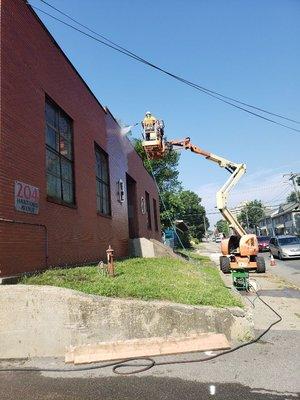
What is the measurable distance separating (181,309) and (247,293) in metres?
6.01

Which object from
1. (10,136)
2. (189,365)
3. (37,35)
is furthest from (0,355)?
(37,35)

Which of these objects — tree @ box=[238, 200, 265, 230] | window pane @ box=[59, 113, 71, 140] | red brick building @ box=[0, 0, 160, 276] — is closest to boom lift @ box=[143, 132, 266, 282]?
red brick building @ box=[0, 0, 160, 276]

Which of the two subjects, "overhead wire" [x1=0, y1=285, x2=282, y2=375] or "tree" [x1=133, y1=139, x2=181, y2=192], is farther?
"tree" [x1=133, y1=139, x2=181, y2=192]

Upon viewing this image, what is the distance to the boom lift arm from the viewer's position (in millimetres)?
21797

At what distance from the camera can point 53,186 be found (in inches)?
395

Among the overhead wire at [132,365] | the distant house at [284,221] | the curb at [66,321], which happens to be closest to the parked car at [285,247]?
the curb at [66,321]

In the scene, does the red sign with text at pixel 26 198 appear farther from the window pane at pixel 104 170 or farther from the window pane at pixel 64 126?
the window pane at pixel 104 170

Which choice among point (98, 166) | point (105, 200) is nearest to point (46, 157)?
point (98, 166)

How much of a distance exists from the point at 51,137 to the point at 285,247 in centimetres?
2173

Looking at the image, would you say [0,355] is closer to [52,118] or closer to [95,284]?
[95,284]

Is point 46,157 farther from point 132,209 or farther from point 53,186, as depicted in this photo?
point 132,209

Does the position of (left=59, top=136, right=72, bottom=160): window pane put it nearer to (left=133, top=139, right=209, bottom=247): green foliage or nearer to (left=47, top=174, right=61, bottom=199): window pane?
(left=47, top=174, right=61, bottom=199): window pane

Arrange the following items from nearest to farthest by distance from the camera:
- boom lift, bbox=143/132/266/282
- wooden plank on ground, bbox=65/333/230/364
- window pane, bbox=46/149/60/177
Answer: wooden plank on ground, bbox=65/333/230/364 < window pane, bbox=46/149/60/177 < boom lift, bbox=143/132/266/282

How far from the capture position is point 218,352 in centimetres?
611
